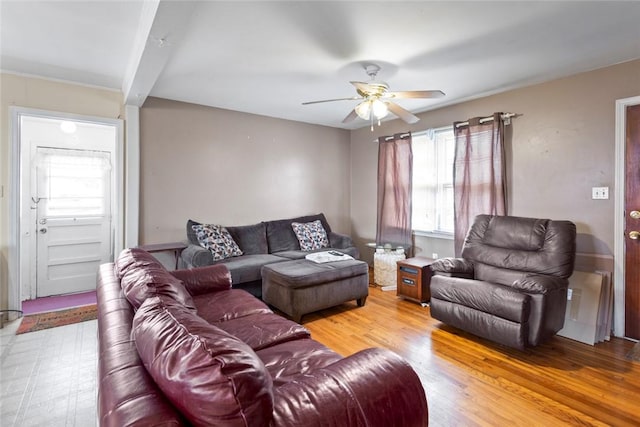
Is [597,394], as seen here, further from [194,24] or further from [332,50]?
[194,24]

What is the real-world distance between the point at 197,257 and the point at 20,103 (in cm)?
224

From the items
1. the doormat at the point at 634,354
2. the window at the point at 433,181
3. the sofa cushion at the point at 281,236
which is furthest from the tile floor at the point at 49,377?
the window at the point at 433,181

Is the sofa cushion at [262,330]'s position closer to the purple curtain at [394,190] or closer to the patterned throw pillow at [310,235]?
the patterned throw pillow at [310,235]

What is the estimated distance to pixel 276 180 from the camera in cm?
483

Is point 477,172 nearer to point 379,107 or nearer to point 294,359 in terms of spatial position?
point 379,107

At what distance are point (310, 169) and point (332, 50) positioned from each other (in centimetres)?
274

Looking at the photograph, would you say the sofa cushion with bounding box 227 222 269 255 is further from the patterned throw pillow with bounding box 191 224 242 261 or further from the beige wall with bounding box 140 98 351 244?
the beige wall with bounding box 140 98 351 244

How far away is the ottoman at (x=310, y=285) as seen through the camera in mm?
3031

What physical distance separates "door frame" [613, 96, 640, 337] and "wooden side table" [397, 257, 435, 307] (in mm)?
1595

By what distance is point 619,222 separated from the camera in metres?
2.77

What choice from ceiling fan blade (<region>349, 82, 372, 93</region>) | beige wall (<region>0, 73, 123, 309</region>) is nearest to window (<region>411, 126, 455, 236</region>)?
ceiling fan blade (<region>349, 82, 372, 93</region>)

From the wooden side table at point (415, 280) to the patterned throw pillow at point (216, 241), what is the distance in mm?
2019

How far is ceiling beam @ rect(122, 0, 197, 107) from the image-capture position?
176 centimetres

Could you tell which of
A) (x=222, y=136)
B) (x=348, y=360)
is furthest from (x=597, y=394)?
(x=222, y=136)
